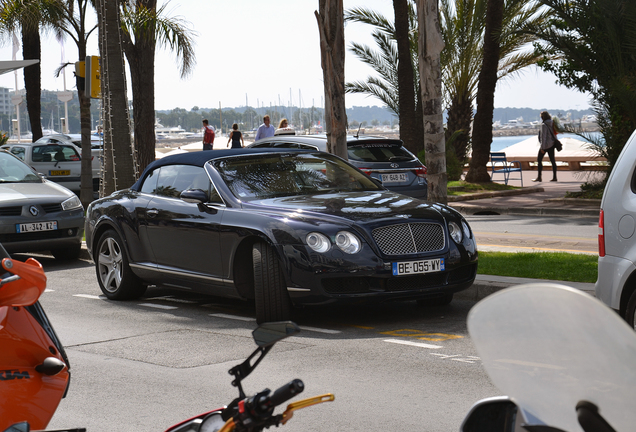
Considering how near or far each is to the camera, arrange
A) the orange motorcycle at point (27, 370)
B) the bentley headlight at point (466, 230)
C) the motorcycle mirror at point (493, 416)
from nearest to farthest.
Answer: the motorcycle mirror at point (493, 416), the orange motorcycle at point (27, 370), the bentley headlight at point (466, 230)

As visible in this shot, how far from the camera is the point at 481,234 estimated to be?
44.8 feet

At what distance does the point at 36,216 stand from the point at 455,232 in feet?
21.6

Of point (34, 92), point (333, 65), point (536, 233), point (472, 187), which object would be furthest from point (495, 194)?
point (34, 92)

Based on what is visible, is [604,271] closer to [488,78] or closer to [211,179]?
[211,179]

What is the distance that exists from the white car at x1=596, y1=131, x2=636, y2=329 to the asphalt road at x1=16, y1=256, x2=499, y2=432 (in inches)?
38.2

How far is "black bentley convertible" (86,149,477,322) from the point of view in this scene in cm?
697

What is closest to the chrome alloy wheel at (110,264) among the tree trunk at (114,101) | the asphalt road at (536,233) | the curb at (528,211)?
the asphalt road at (536,233)

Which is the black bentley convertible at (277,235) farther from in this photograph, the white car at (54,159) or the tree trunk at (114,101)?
the white car at (54,159)

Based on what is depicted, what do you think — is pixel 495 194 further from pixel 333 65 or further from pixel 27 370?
pixel 27 370

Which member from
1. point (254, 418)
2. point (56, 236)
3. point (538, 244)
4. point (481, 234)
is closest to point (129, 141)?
point (56, 236)

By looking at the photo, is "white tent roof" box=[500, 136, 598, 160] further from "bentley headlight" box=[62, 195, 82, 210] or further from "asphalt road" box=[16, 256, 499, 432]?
"asphalt road" box=[16, 256, 499, 432]

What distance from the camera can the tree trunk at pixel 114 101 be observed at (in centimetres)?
1455

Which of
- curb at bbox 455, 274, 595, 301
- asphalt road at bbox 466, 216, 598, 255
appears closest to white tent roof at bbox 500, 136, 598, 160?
asphalt road at bbox 466, 216, 598, 255

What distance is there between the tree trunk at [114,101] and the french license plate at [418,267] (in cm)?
895
